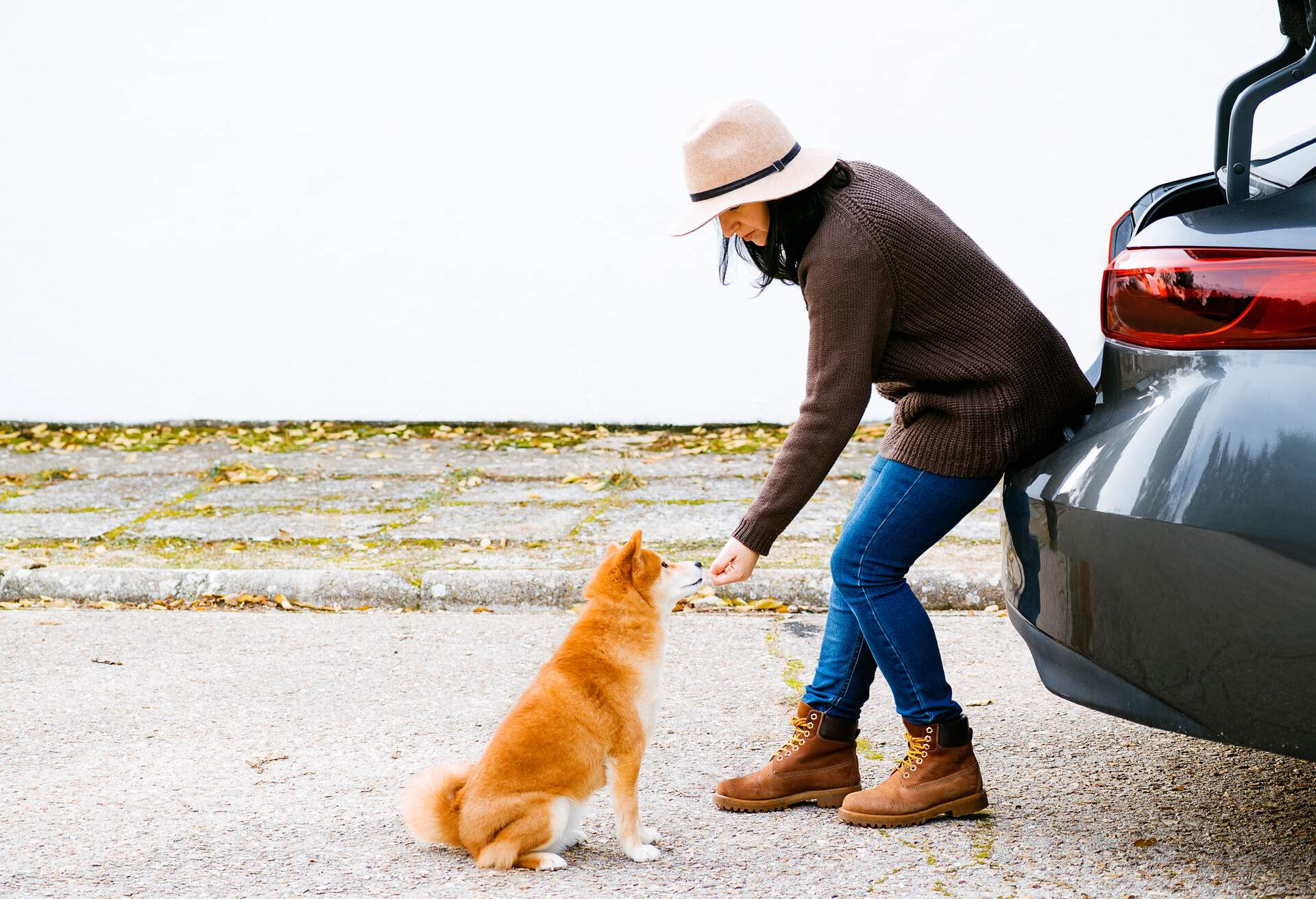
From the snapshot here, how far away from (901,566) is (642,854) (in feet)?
2.85

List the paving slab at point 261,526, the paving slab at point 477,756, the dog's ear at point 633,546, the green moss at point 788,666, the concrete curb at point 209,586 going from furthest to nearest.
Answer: the paving slab at point 261,526, the concrete curb at point 209,586, the green moss at point 788,666, the dog's ear at point 633,546, the paving slab at point 477,756

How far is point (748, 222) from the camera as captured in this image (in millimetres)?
2723

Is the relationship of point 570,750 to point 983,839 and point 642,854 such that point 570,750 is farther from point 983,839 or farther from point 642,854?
point 983,839

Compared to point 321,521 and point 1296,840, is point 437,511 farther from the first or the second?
point 1296,840

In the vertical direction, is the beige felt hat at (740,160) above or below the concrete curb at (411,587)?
above

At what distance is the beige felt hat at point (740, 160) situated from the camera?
262 centimetres

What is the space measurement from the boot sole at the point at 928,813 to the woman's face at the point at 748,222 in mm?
1354

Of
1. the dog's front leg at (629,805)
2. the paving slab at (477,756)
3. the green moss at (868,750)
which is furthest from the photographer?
the green moss at (868,750)

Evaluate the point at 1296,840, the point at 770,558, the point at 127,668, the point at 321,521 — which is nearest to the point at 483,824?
the point at 1296,840

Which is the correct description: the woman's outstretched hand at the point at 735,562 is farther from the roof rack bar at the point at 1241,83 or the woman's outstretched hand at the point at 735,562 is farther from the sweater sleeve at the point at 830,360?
the roof rack bar at the point at 1241,83

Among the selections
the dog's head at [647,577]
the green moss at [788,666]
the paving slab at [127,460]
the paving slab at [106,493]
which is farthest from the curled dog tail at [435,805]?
the paving slab at [127,460]

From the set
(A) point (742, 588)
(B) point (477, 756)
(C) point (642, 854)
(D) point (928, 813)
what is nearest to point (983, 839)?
(D) point (928, 813)

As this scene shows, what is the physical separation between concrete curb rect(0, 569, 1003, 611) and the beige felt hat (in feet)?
8.30

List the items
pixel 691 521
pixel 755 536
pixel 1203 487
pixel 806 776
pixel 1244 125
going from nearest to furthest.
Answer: pixel 1203 487 < pixel 1244 125 < pixel 755 536 < pixel 806 776 < pixel 691 521
